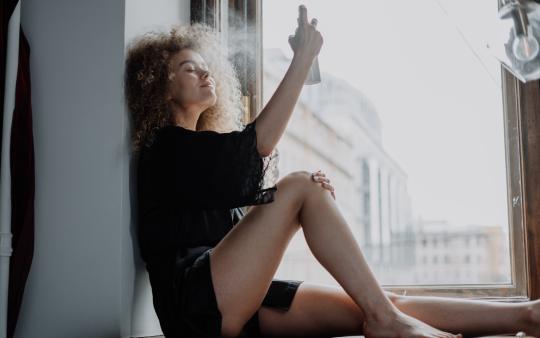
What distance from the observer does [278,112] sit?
158 cm

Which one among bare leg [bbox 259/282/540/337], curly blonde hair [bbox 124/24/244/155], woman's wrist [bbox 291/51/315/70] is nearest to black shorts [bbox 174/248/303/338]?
bare leg [bbox 259/282/540/337]

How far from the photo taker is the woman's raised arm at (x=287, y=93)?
1.58 m

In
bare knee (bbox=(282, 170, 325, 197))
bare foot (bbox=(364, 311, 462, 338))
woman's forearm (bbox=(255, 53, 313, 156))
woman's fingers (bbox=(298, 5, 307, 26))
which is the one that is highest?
woman's fingers (bbox=(298, 5, 307, 26))

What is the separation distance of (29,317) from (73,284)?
0.14 m

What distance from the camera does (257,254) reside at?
4.99 feet

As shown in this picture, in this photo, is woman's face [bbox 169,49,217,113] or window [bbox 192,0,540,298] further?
window [bbox 192,0,540,298]

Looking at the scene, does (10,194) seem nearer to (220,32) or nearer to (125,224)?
(125,224)

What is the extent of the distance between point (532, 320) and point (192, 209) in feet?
2.78

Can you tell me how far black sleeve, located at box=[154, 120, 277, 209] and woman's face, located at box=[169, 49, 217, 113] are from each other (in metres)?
0.25

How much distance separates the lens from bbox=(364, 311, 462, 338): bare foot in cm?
143

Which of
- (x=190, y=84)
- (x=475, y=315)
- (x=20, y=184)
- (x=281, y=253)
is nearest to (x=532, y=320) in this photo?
(x=475, y=315)

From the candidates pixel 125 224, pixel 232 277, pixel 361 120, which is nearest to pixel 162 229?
pixel 125 224

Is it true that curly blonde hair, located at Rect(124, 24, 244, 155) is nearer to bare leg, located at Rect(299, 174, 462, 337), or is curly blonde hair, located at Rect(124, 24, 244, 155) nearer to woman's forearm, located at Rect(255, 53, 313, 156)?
woman's forearm, located at Rect(255, 53, 313, 156)

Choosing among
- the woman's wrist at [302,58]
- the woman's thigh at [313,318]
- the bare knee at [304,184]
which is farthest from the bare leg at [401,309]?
the woman's wrist at [302,58]
